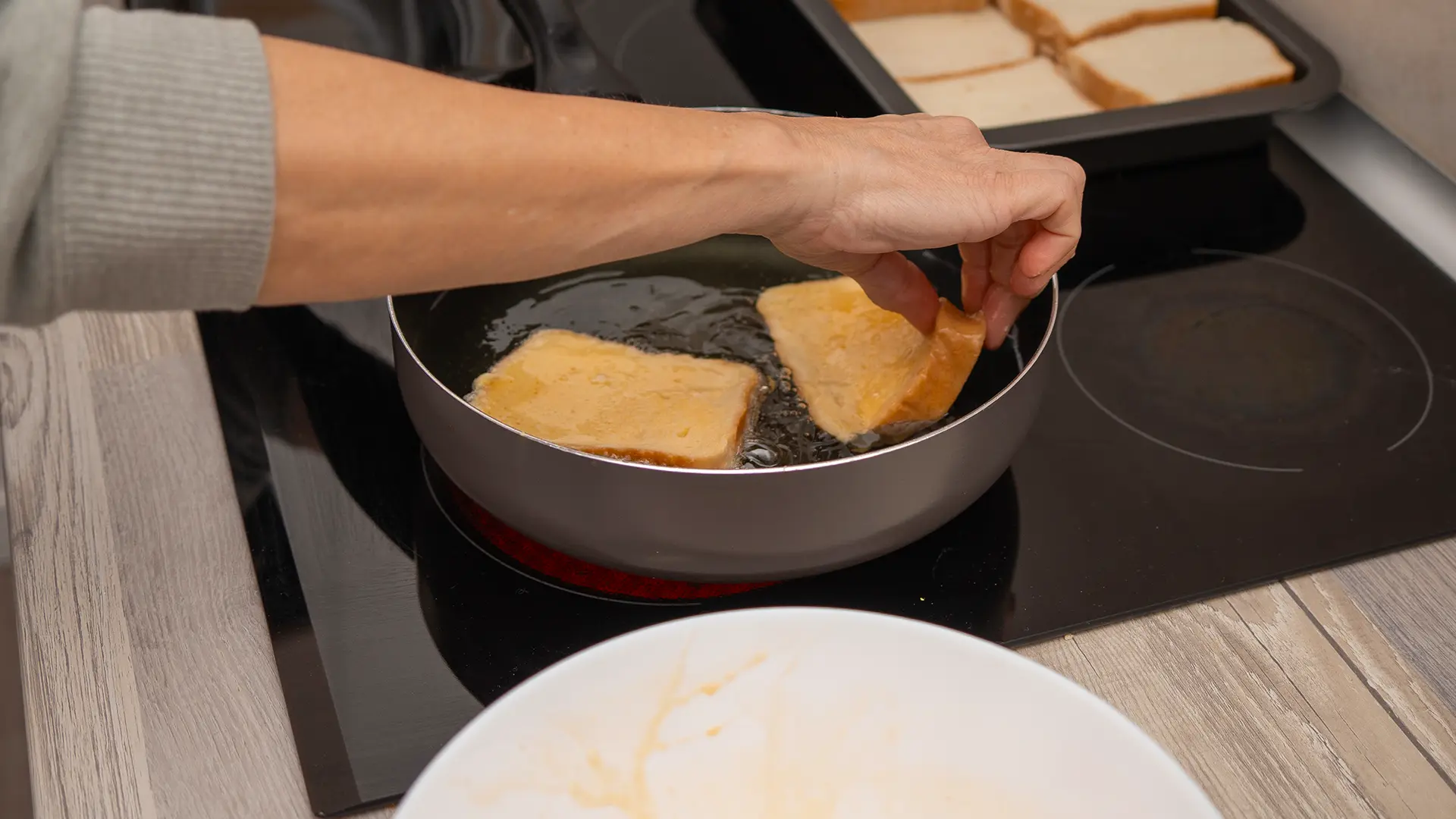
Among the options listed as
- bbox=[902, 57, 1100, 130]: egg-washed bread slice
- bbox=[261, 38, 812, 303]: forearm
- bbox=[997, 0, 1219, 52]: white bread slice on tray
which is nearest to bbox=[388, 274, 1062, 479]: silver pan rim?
bbox=[261, 38, 812, 303]: forearm

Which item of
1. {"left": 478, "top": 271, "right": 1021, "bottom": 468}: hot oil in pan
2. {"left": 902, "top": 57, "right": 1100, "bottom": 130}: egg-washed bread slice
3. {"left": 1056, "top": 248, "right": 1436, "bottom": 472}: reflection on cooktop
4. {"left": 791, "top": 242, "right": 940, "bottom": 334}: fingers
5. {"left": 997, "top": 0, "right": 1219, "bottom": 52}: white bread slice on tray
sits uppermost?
{"left": 791, "top": 242, "right": 940, "bottom": 334}: fingers

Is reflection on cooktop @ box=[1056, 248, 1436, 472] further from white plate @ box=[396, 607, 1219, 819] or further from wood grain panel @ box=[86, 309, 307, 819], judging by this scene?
wood grain panel @ box=[86, 309, 307, 819]

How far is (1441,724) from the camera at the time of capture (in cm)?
73

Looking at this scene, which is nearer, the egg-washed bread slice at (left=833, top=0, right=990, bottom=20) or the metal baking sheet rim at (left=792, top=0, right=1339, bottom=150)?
the metal baking sheet rim at (left=792, top=0, right=1339, bottom=150)

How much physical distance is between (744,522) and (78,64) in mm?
394

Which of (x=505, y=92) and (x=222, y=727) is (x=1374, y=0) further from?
(x=222, y=727)

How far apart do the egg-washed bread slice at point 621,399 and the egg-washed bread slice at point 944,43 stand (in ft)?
2.11

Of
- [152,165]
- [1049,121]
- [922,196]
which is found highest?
[152,165]

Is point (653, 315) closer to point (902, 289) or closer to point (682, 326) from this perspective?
point (682, 326)

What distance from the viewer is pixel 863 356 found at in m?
0.89

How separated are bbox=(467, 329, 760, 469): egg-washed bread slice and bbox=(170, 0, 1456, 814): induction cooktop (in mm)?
80

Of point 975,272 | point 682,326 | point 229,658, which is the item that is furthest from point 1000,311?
point 229,658

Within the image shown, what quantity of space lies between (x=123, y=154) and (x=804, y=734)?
0.41 m

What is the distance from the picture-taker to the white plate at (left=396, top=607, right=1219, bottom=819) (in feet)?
1.79
